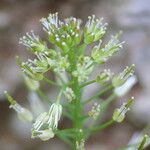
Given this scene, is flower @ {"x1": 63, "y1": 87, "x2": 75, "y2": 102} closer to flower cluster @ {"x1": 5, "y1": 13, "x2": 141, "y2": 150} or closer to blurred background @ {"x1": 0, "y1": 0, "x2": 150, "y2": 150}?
flower cluster @ {"x1": 5, "y1": 13, "x2": 141, "y2": 150}

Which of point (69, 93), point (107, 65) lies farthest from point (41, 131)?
point (107, 65)


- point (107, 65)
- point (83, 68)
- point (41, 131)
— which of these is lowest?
point (41, 131)

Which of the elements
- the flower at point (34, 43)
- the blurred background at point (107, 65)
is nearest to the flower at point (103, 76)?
the flower at point (34, 43)

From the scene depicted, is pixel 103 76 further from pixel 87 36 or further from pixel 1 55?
pixel 1 55

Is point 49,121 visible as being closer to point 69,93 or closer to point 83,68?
point 69,93

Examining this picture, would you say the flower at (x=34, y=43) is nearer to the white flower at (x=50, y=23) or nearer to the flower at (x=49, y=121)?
the white flower at (x=50, y=23)
